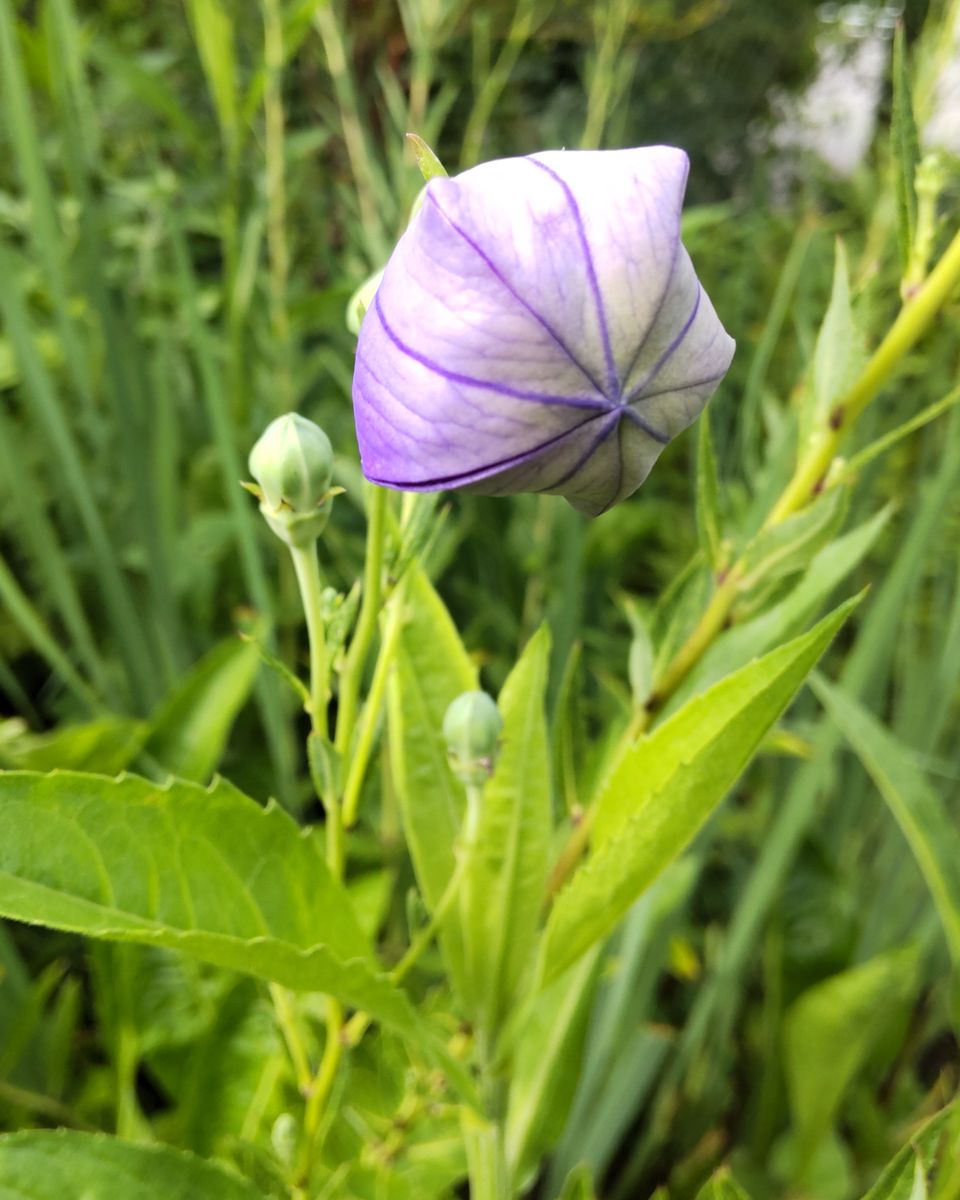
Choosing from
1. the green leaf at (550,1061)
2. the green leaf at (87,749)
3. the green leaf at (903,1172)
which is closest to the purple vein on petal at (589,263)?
the green leaf at (903,1172)

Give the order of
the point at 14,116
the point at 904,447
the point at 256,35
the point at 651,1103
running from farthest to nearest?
the point at 256,35
the point at 904,447
the point at 651,1103
the point at 14,116

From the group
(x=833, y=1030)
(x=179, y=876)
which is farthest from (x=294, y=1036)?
(x=833, y=1030)

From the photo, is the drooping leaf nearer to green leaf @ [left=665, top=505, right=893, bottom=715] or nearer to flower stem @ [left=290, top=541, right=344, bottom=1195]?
green leaf @ [left=665, top=505, right=893, bottom=715]

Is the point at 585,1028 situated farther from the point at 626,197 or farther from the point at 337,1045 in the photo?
the point at 626,197

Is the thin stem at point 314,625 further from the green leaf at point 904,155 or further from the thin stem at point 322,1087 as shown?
the green leaf at point 904,155

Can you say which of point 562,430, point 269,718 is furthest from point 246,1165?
point 562,430
